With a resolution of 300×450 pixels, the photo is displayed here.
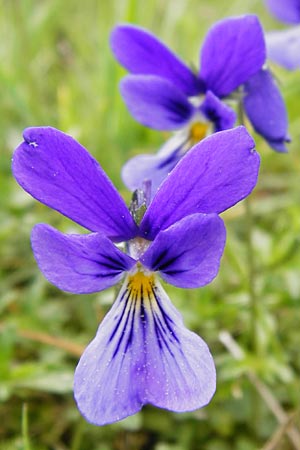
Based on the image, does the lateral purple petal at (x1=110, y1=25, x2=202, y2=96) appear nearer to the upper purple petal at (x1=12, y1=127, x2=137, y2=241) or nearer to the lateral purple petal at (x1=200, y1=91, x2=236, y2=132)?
the lateral purple petal at (x1=200, y1=91, x2=236, y2=132)

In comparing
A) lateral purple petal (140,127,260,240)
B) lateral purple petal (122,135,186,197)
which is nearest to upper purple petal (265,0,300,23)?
lateral purple petal (122,135,186,197)

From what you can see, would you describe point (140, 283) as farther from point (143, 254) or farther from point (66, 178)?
point (66, 178)

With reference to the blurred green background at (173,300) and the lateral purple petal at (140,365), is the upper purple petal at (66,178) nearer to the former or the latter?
the lateral purple petal at (140,365)

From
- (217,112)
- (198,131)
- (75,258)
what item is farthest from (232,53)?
(75,258)

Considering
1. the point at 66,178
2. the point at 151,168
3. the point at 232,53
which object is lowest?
the point at 151,168

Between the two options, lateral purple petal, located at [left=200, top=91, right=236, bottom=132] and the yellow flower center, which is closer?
the yellow flower center
